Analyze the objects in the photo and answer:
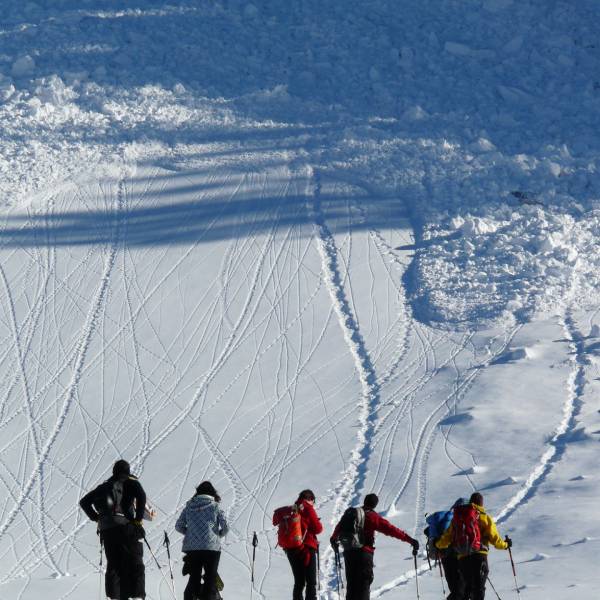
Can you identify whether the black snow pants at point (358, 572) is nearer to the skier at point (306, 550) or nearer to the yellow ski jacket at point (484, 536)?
the skier at point (306, 550)

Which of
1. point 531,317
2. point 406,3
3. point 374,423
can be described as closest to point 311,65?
point 406,3

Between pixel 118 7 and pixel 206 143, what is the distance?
6741 mm

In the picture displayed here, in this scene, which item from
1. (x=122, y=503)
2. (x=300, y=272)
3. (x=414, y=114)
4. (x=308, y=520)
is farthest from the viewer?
(x=414, y=114)

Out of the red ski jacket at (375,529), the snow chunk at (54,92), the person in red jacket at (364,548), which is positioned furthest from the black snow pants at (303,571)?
the snow chunk at (54,92)

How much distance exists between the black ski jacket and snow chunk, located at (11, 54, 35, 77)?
74.5 feet

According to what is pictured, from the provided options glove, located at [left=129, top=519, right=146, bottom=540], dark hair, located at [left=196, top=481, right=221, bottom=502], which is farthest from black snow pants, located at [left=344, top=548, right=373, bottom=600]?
glove, located at [left=129, top=519, right=146, bottom=540]

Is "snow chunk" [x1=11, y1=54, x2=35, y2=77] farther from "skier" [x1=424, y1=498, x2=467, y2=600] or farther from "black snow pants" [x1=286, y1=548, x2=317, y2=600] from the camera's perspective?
"skier" [x1=424, y1=498, x2=467, y2=600]

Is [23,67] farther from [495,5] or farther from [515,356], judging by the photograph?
[515,356]

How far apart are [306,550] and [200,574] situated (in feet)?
3.16

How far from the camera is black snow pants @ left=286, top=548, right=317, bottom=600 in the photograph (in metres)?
12.5

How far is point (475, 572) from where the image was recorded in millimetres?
12023

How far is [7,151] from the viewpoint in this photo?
30.5 m

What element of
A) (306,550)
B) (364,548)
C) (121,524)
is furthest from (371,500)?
(121,524)

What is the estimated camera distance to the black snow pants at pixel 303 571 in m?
12.5
